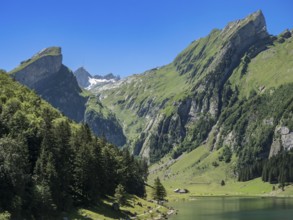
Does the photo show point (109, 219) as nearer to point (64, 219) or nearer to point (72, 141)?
point (64, 219)

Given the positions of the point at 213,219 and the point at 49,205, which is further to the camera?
the point at 213,219

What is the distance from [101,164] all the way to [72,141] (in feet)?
41.3

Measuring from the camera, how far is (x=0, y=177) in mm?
83375

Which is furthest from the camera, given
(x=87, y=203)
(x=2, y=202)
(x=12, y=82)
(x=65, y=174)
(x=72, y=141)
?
(x=12, y=82)

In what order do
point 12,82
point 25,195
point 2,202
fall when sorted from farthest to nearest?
point 12,82 → point 25,195 → point 2,202

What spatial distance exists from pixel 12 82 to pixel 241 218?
102 meters

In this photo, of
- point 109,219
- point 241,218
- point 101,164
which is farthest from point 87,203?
point 241,218

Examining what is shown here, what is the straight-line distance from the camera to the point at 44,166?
3782 inches

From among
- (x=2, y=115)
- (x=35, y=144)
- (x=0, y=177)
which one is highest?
(x=2, y=115)

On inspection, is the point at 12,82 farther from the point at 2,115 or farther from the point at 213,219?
the point at 213,219

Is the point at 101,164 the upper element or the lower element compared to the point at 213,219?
upper

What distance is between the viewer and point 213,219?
121 metres

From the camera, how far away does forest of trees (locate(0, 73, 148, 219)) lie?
8475 cm

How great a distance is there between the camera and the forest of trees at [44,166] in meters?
84.8
